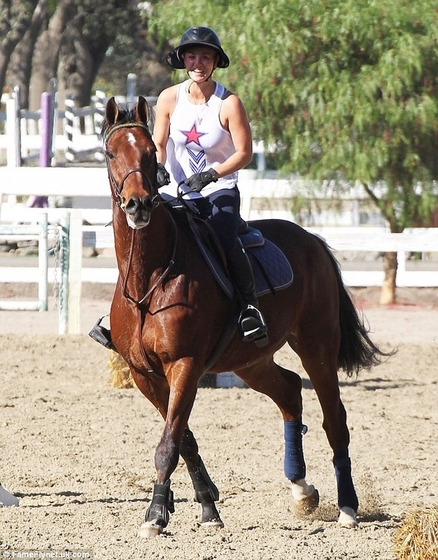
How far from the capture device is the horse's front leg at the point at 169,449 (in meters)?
5.15

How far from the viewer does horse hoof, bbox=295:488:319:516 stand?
A: 602cm

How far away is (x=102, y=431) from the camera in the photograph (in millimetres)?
8328

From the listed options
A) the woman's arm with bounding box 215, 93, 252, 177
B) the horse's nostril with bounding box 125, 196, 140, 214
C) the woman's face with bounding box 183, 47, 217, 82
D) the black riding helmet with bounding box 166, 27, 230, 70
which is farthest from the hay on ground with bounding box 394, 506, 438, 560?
the black riding helmet with bounding box 166, 27, 230, 70

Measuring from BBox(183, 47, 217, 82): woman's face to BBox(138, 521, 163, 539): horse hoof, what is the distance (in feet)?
7.62

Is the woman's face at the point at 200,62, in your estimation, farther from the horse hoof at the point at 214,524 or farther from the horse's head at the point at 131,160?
the horse hoof at the point at 214,524

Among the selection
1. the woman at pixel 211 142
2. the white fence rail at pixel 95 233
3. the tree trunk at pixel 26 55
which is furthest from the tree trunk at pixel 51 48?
the woman at pixel 211 142

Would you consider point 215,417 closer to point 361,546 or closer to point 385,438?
point 385,438

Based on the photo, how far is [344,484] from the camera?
603cm

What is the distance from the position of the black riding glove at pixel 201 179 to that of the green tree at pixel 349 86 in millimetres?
9930

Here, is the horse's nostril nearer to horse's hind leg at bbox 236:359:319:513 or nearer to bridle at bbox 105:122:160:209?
bridle at bbox 105:122:160:209

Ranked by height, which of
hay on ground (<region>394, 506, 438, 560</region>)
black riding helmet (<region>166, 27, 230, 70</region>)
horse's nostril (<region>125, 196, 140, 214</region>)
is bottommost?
hay on ground (<region>394, 506, 438, 560</region>)

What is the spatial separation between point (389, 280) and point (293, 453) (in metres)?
9.82

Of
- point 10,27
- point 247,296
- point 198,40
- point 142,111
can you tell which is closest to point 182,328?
point 247,296

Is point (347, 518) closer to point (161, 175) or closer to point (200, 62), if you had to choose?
point (161, 175)
